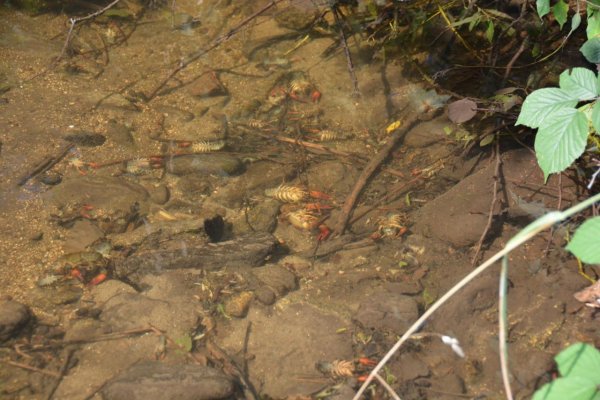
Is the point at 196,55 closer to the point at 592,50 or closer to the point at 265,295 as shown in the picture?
the point at 265,295

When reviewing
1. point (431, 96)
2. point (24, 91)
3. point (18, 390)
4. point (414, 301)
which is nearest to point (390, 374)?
point (414, 301)

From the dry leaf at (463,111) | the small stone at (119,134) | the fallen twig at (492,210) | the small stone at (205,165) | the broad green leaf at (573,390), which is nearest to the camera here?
the broad green leaf at (573,390)

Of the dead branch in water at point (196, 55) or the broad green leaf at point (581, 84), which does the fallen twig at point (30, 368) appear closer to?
the dead branch in water at point (196, 55)

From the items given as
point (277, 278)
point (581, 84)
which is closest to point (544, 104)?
point (581, 84)

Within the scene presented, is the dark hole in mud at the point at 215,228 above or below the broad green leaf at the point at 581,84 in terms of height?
below

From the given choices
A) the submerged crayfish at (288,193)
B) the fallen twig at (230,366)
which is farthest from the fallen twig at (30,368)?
the submerged crayfish at (288,193)

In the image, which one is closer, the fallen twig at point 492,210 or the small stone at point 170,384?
the small stone at point 170,384

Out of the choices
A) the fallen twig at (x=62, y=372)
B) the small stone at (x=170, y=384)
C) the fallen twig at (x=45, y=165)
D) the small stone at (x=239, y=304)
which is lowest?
the small stone at (x=239, y=304)

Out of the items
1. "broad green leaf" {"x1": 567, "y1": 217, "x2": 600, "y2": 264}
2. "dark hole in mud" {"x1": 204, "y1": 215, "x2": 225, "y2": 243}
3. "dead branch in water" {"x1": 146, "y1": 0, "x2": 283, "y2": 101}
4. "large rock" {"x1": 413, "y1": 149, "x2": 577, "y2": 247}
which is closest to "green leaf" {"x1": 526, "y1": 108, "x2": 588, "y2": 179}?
"broad green leaf" {"x1": 567, "y1": 217, "x2": 600, "y2": 264}

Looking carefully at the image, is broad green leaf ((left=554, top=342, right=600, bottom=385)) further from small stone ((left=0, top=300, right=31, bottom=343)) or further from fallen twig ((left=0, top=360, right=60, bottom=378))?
small stone ((left=0, top=300, right=31, bottom=343))
